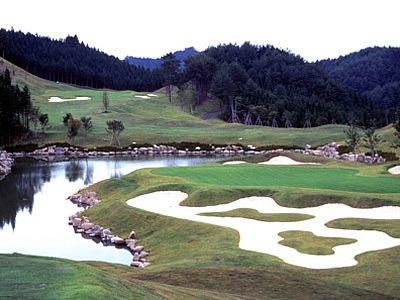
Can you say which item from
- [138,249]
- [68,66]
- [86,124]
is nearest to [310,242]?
[138,249]

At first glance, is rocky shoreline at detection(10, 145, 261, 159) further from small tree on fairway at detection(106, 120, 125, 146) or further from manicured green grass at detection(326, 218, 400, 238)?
manicured green grass at detection(326, 218, 400, 238)

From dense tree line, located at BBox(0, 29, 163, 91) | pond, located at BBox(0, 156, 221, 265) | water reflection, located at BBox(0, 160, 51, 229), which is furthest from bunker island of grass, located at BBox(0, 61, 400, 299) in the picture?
dense tree line, located at BBox(0, 29, 163, 91)

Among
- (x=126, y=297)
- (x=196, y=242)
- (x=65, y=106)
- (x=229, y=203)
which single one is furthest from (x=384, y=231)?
(x=65, y=106)

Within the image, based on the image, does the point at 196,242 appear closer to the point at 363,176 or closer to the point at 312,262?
the point at 312,262

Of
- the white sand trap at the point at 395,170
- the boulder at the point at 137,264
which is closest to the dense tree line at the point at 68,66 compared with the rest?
the white sand trap at the point at 395,170

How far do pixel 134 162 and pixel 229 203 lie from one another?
1414 inches

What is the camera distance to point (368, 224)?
776 inches

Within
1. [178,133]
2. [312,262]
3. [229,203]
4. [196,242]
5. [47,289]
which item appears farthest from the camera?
[178,133]

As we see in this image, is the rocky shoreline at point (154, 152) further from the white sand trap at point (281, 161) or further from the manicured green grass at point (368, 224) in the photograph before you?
the manicured green grass at point (368, 224)

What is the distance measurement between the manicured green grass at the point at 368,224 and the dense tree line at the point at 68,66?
154m

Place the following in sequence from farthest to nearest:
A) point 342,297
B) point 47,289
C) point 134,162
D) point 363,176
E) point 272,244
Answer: point 134,162 < point 363,176 < point 272,244 < point 342,297 < point 47,289

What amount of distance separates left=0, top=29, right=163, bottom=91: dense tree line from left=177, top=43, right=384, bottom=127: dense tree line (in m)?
31.0

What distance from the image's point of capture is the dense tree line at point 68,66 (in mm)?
161125

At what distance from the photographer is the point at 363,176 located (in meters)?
31.2
